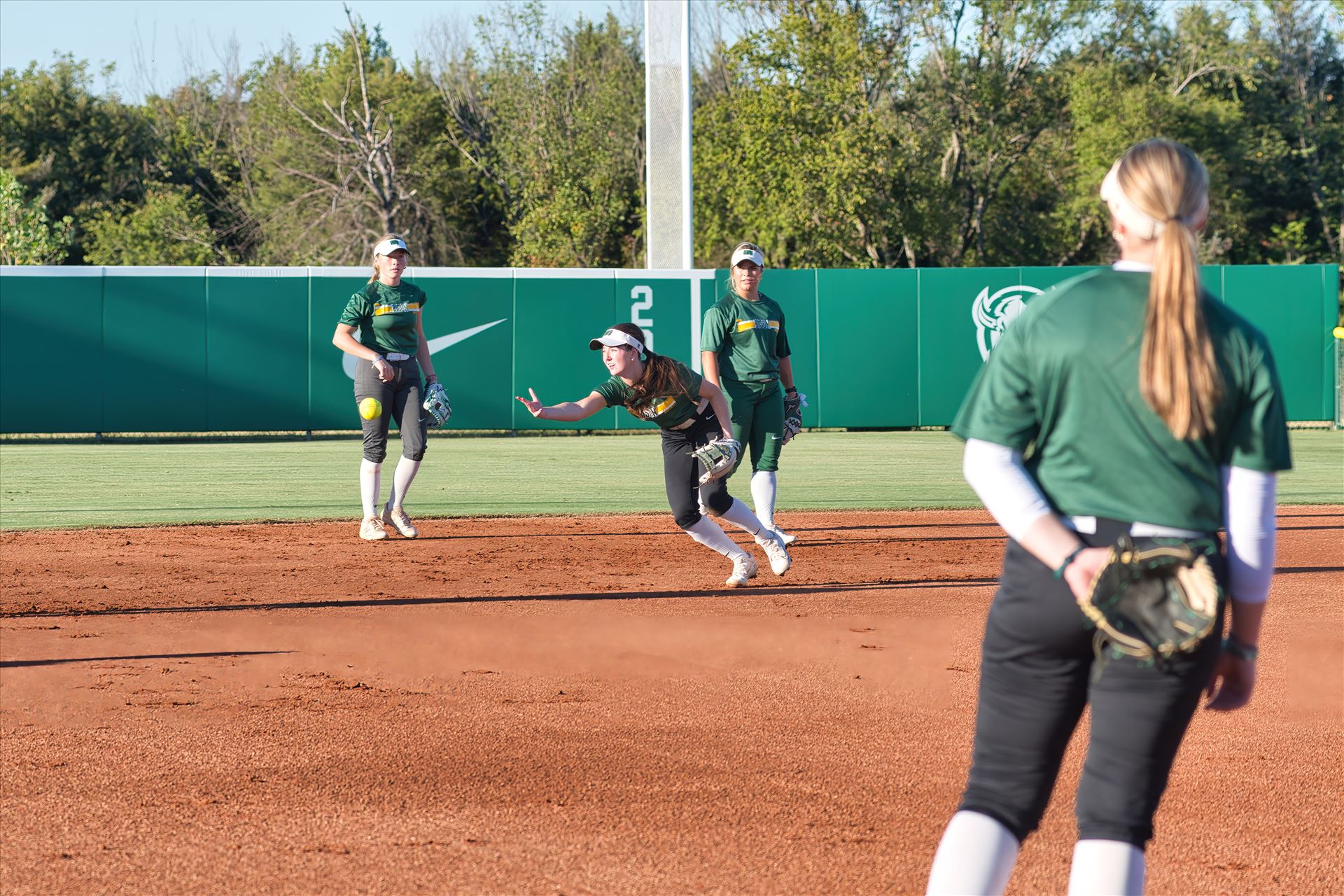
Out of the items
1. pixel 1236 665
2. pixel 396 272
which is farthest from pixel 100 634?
pixel 1236 665

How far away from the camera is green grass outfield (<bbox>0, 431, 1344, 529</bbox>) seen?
39.3 ft

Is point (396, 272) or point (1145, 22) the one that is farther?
point (1145, 22)

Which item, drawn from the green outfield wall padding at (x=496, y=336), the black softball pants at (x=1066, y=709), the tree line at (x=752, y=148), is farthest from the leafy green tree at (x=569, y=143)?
the black softball pants at (x=1066, y=709)

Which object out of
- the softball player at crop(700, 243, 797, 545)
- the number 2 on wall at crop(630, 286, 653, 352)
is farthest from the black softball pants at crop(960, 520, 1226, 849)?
the number 2 on wall at crop(630, 286, 653, 352)

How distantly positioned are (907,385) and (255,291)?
10.6 m

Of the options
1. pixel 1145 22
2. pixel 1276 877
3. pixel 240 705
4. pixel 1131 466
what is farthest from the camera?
pixel 1145 22

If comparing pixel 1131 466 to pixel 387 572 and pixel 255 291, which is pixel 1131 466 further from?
pixel 255 291

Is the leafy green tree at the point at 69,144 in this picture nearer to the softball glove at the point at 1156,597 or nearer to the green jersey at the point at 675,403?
the green jersey at the point at 675,403

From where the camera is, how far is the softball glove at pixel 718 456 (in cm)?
721

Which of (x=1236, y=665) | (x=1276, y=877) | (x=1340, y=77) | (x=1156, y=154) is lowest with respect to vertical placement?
(x=1276, y=877)

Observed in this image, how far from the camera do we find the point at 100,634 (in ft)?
21.5

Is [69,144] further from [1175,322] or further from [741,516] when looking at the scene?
[1175,322]

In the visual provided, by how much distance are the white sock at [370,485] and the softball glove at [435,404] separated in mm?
559

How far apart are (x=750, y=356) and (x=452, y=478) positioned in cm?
713
